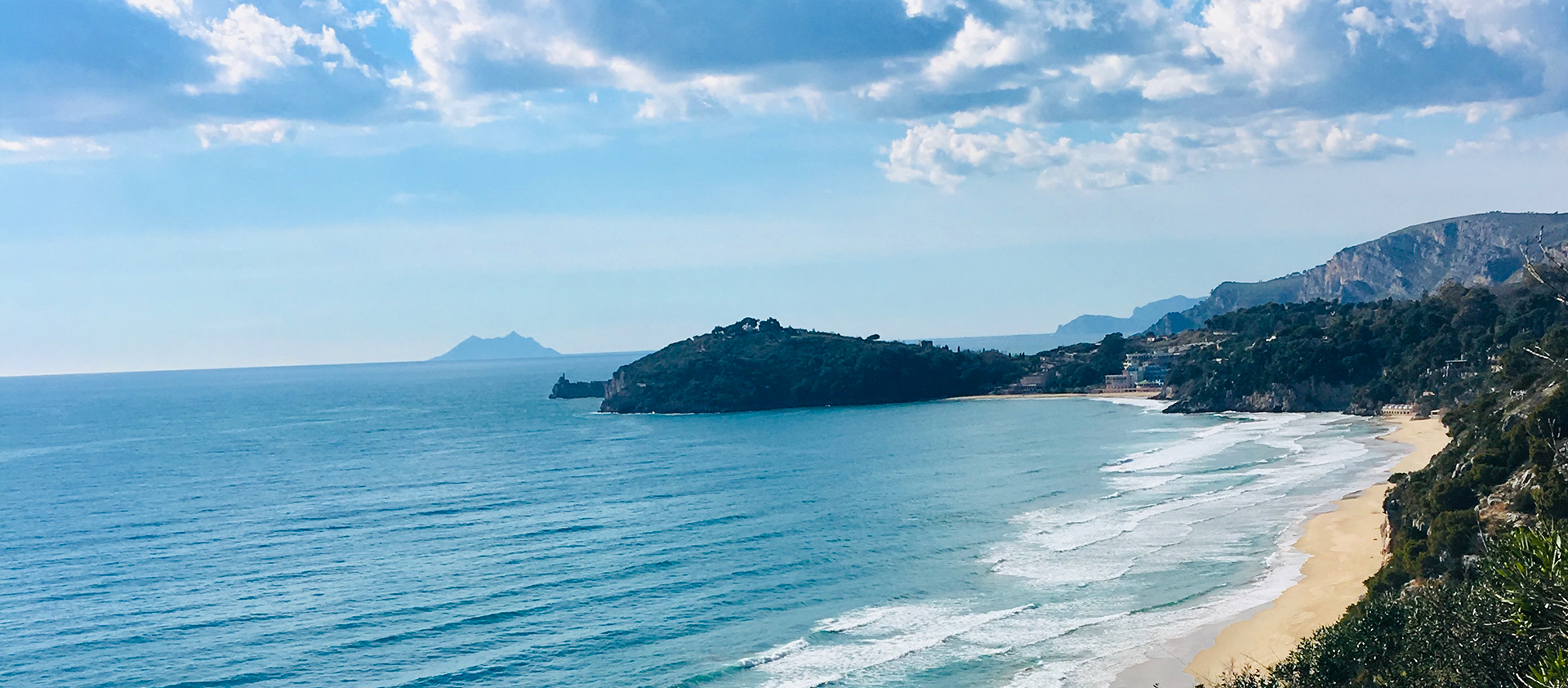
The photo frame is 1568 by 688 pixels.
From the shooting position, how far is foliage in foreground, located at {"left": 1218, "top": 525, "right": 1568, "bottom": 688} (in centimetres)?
1180

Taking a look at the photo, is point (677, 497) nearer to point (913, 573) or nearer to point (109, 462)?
point (913, 573)

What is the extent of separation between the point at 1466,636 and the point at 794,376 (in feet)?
419

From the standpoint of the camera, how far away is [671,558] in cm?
4691

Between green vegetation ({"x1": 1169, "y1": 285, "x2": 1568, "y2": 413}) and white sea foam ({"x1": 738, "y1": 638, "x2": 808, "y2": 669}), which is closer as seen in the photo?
white sea foam ({"x1": 738, "y1": 638, "x2": 808, "y2": 669})

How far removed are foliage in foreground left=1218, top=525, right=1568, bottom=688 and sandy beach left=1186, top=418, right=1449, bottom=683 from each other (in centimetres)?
164

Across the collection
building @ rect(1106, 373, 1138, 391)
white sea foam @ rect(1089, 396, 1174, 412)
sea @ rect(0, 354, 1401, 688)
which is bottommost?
sea @ rect(0, 354, 1401, 688)

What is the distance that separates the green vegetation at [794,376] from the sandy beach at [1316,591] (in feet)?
300

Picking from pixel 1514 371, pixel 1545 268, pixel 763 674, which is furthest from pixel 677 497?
pixel 1545 268

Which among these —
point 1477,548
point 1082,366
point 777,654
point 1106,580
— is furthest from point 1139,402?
point 777,654

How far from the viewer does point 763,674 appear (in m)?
30.7

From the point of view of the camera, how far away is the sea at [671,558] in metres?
32.8

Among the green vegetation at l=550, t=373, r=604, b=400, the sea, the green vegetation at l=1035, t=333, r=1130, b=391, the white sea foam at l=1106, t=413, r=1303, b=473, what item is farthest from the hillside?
the green vegetation at l=550, t=373, r=604, b=400

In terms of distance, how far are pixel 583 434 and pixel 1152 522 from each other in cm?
6860

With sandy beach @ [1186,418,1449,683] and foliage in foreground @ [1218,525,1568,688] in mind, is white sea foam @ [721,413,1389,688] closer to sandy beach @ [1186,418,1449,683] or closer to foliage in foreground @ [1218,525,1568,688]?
sandy beach @ [1186,418,1449,683]
